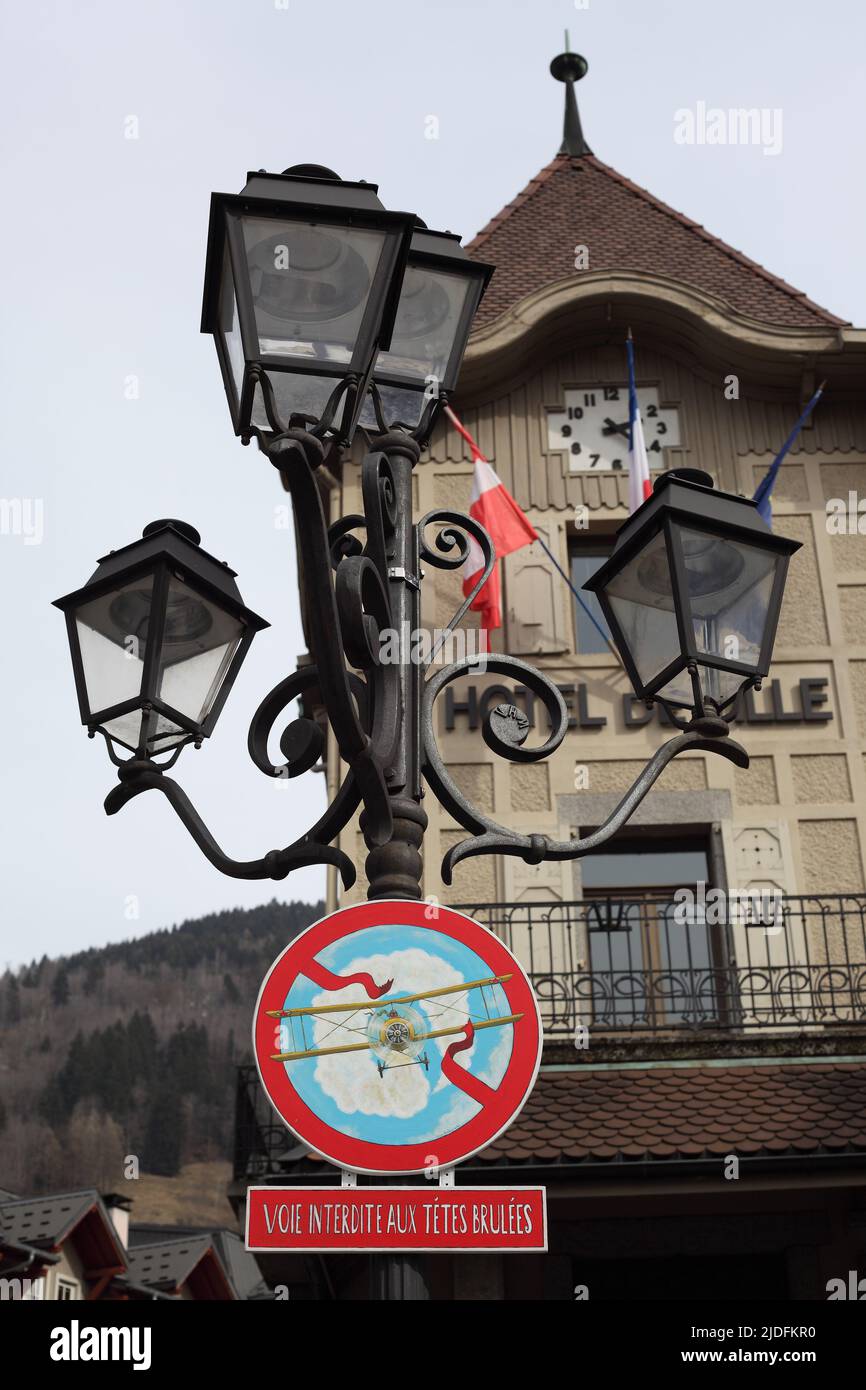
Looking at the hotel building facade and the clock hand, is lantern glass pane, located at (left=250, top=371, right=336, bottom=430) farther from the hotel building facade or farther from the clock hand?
the clock hand

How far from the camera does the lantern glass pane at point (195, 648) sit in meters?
4.89

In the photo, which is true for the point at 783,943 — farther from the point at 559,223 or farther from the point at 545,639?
the point at 559,223

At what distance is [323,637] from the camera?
3.95m

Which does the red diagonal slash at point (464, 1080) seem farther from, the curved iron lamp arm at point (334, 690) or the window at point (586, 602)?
the window at point (586, 602)

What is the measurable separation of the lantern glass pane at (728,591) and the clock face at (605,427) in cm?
837

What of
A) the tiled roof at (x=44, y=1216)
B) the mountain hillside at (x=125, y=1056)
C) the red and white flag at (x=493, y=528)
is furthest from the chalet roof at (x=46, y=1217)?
the mountain hillside at (x=125, y=1056)

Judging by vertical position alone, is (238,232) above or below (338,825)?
above

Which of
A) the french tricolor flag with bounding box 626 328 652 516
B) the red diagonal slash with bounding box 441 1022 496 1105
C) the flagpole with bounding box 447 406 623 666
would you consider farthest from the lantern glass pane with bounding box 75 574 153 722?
the flagpole with bounding box 447 406 623 666

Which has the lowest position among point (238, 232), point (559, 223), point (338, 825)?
point (338, 825)

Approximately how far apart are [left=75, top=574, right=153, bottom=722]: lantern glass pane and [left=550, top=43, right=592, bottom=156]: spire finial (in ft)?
41.3
